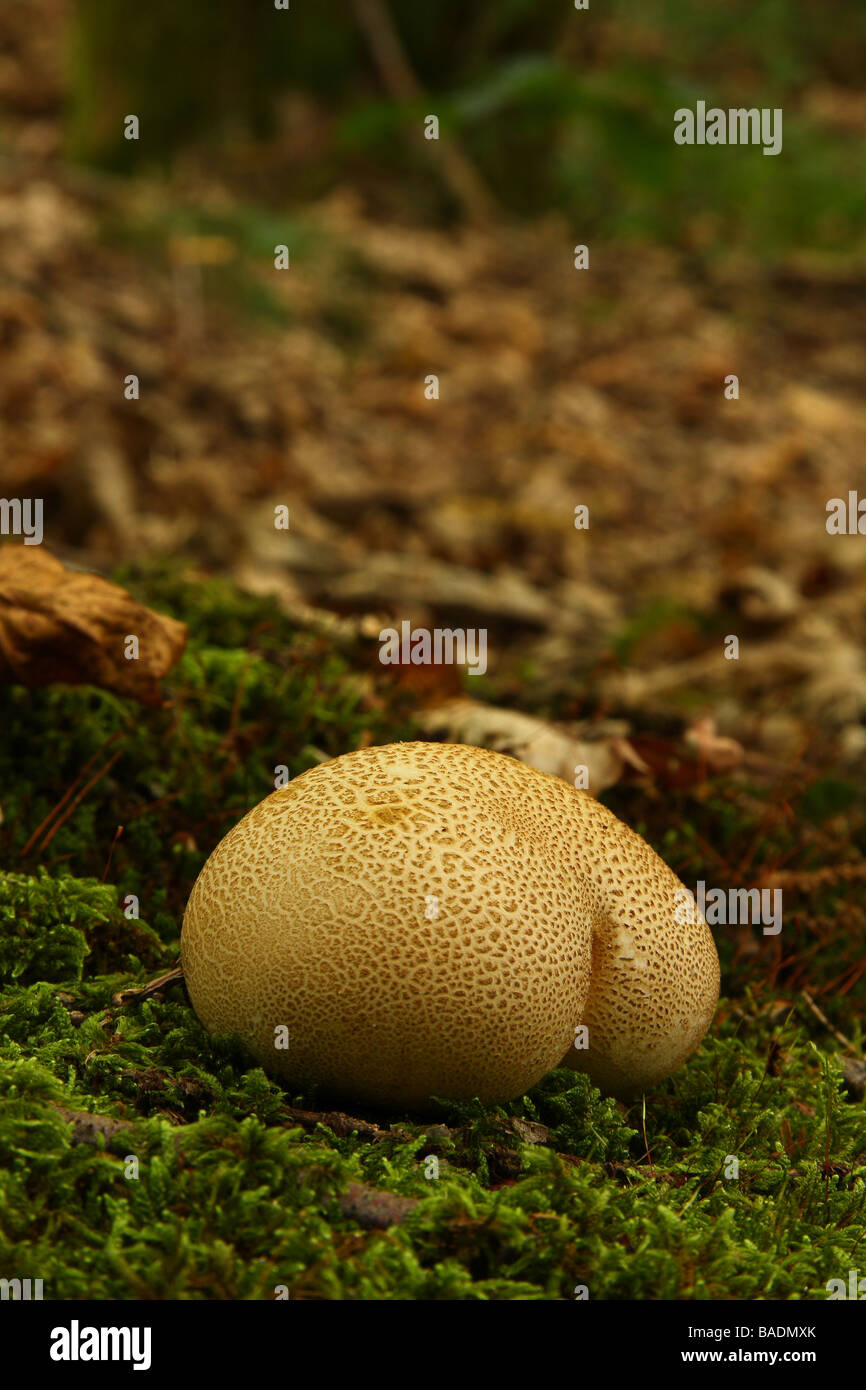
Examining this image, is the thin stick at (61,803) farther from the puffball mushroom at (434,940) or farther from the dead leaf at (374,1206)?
the dead leaf at (374,1206)

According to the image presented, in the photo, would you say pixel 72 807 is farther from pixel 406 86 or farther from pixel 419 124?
pixel 406 86

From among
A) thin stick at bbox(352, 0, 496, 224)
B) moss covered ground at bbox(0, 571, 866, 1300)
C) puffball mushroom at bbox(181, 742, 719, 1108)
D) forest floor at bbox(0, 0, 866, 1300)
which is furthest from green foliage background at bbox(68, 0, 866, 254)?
puffball mushroom at bbox(181, 742, 719, 1108)

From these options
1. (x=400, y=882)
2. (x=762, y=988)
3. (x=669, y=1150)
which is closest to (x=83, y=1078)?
(x=400, y=882)

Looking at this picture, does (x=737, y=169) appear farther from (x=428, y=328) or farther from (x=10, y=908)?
(x=10, y=908)

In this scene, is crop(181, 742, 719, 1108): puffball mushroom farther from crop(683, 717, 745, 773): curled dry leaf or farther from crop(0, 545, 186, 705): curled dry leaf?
crop(683, 717, 745, 773): curled dry leaf

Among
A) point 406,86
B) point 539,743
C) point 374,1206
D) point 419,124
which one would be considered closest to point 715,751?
point 539,743

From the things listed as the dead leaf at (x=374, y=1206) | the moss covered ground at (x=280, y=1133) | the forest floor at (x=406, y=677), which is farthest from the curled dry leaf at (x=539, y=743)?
the dead leaf at (x=374, y=1206)
